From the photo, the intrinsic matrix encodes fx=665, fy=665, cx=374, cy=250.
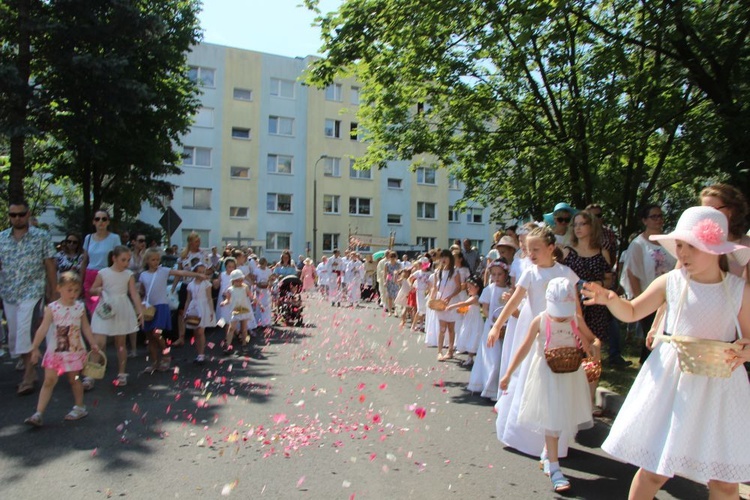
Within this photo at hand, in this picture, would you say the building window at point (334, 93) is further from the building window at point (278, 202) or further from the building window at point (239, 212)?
the building window at point (239, 212)

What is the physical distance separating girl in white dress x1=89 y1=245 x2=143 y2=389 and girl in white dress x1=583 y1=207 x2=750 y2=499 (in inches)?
238

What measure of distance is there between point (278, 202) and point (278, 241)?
2833 mm

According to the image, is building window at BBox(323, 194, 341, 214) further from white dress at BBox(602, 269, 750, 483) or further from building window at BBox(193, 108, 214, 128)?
white dress at BBox(602, 269, 750, 483)

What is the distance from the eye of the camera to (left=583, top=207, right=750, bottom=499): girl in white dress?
3383 mm

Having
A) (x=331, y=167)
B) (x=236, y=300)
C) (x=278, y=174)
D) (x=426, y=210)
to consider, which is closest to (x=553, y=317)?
(x=236, y=300)

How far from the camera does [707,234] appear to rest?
348 centimetres

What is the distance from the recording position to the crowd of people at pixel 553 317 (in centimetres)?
348

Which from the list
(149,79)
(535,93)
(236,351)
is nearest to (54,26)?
(149,79)

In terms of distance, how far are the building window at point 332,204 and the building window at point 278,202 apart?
276cm

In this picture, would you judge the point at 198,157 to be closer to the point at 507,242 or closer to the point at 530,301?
the point at 507,242

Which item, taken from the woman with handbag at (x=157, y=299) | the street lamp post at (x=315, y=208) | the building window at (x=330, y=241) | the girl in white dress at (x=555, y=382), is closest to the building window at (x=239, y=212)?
the street lamp post at (x=315, y=208)

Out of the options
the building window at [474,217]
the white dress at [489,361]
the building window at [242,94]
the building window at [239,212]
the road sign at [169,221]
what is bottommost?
the white dress at [489,361]

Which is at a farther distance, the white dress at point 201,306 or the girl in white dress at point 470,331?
the girl in white dress at point 470,331

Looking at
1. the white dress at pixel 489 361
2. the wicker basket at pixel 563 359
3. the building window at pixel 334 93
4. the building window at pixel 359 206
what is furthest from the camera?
the building window at pixel 359 206
